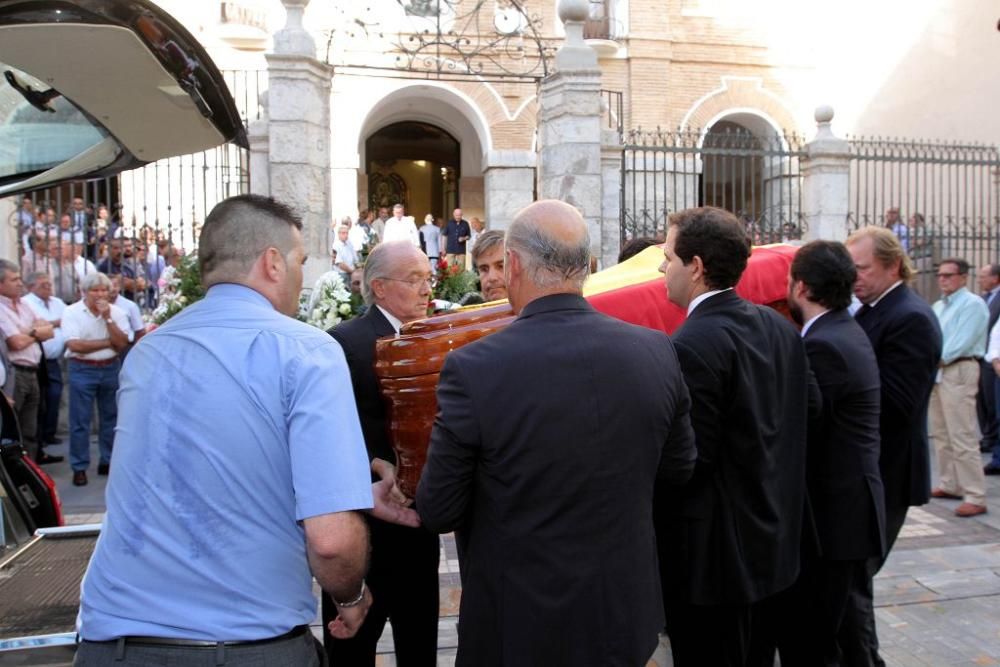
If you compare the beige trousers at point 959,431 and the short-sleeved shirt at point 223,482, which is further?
the beige trousers at point 959,431

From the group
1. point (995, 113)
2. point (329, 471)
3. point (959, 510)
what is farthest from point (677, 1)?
point (329, 471)

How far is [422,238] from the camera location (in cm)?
1781

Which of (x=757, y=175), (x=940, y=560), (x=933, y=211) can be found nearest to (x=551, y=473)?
(x=940, y=560)

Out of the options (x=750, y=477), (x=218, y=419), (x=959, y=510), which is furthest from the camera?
(x=959, y=510)

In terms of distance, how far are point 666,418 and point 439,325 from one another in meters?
0.71

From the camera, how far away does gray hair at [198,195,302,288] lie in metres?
Result: 2.18

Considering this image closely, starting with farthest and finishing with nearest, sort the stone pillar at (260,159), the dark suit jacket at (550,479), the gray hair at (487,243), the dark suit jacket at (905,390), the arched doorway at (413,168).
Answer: the arched doorway at (413,168) → the stone pillar at (260,159) → the gray hair at (487,243) → the dark suit jacket at (905,390) → the dark suit jacket at (550,479)

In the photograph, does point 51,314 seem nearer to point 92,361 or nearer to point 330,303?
point 92,361

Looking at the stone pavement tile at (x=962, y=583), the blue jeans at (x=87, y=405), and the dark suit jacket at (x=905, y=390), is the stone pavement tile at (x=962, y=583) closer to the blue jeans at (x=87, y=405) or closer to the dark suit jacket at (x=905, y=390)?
the dark suit jacket at (x=905, y=390)

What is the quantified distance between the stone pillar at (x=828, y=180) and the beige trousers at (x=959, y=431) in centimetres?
515

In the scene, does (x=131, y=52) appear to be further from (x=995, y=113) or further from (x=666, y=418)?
(x=995, y=113)

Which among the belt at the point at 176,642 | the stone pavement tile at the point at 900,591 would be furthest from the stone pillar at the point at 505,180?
the belt at the point at 176,642

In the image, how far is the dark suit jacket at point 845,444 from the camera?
343 cm

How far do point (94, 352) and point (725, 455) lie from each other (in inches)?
273
